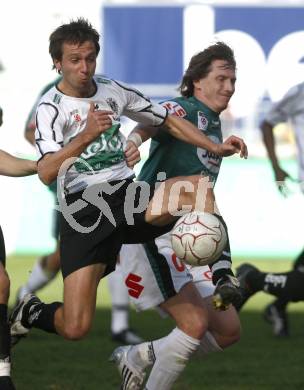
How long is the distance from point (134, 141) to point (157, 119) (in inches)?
7.8

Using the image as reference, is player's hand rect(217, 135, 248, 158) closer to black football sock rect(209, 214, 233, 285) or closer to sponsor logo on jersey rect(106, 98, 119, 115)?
black football sock rect(209, 214, 233, 285)

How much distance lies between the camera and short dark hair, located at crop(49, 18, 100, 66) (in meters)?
6.15

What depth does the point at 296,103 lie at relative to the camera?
922 centimetres

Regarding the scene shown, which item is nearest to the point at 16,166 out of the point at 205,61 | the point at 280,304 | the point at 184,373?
the point at 205,61

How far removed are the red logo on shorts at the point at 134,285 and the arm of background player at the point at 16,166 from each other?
3.21ft

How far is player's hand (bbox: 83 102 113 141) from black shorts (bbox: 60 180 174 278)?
552mm

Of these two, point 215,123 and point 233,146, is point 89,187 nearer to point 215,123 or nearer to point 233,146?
point 233,146

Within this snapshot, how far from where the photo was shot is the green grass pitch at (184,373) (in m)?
7.21

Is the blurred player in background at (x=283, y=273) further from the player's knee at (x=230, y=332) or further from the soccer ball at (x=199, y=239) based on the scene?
the soccer ball at (x=199, y=239)

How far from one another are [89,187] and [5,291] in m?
0.71

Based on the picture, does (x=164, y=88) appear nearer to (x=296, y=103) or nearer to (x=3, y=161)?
(x=296, y=103)

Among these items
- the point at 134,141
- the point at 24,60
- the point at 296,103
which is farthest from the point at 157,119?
the point at 24,60

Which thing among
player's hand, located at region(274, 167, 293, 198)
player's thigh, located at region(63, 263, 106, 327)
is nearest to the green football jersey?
player's thigh, located at region(63, 263, 106, 327)

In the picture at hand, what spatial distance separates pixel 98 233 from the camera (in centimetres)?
620
